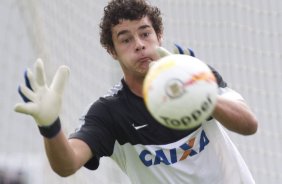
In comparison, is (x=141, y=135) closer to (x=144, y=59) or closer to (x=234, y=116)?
(x=144, y=59)

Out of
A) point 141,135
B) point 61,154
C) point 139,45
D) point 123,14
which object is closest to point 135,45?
point 139,45

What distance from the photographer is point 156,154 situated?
478cm

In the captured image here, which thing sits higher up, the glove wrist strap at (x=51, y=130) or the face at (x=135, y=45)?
the face at (x=135, y=45)

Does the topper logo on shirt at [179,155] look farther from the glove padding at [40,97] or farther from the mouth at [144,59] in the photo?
the glove padding at [40,97]

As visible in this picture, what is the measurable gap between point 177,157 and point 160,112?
83 cm

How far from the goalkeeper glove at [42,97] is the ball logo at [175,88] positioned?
60cm

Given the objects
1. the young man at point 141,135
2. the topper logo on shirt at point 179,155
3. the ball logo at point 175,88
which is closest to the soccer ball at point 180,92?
the ball logo at point 175,88

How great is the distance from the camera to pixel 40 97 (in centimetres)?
425

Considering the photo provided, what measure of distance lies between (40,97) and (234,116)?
→ 95 cm

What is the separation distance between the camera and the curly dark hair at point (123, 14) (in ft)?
15.9

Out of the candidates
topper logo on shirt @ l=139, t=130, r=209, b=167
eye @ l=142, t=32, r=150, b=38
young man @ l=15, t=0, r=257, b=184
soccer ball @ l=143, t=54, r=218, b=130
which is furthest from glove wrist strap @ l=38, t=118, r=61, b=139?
eye @ l=142, t=32, r=150, b=38

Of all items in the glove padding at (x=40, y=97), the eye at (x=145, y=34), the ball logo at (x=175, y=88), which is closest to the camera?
the ball logo at (x=175, y=88)

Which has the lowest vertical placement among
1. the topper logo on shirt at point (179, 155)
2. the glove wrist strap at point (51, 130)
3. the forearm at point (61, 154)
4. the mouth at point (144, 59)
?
the topper logo on shirt at point (179, 155)

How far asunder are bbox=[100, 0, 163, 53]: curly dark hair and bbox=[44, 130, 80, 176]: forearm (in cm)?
83
